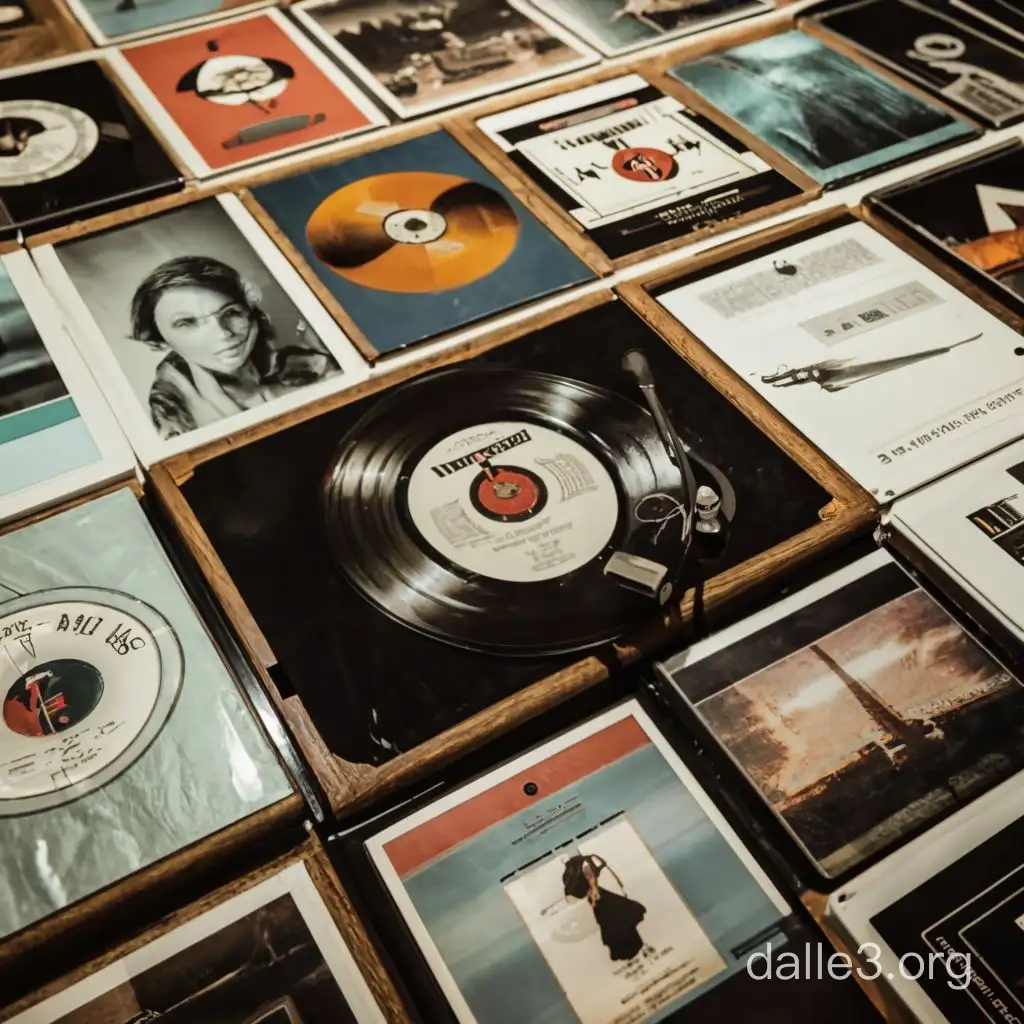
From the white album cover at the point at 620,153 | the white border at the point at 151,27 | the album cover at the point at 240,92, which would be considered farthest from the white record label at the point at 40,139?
the white album cover at the point at 620,153

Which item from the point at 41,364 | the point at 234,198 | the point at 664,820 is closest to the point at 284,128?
the point at 234,198

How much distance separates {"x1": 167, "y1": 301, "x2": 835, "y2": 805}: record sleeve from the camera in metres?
0.89

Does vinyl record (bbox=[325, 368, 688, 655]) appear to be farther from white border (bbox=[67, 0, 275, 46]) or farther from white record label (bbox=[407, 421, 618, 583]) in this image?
white border (bbox=[67, 0, 275, 46])

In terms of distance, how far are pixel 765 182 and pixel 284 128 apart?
757 millimetres

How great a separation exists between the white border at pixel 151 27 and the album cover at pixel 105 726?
112 centimetres

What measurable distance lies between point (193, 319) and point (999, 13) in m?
1.63

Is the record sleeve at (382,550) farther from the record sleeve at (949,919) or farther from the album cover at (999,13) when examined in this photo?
the album cover at (999,13)

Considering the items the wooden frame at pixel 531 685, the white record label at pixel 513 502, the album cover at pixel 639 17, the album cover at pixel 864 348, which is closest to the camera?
the wooden frame at pixel 531 685

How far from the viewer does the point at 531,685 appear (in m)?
0.91

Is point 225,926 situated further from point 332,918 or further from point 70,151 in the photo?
point 70,151

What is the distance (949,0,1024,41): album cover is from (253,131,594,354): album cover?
108 centimetres

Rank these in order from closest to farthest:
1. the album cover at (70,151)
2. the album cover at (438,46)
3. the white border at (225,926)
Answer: the white border at (225,926) → the album cover at (70,151) → the album cover at (438,46)

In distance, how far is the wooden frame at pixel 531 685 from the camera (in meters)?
0.86

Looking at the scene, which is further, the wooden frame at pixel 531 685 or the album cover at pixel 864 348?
the album cover at pixel 864 348
